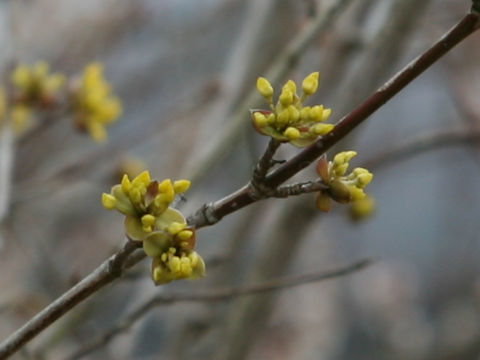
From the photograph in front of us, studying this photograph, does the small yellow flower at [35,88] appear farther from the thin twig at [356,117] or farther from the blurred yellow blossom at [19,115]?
the thin twig at [356,117]

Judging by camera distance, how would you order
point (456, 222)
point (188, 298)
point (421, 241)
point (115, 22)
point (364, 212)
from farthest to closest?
point (421, 241)
point (456, 222)
point (115, 22)
point (364, 212)
point (188, 298)

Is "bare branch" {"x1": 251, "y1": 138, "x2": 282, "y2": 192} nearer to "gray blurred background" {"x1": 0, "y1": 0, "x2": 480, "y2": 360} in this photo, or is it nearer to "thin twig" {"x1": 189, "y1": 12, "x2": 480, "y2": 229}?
"thin twig" {"x1": 189, "y1": 12, "x2": 480, "y2": 229}

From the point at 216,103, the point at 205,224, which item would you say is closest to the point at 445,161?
the point at 216,103

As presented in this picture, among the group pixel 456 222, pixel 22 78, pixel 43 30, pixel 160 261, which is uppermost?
pixel 43 30

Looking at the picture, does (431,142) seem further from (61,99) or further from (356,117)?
(356,117)

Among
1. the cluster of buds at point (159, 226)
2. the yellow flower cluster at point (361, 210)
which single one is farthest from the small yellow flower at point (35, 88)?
the cluster of buds at point (159, 226)

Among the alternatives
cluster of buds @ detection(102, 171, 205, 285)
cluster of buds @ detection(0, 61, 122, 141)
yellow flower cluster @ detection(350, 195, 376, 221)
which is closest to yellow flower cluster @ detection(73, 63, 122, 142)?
cluster of buds @ detection(0, 61, 122, 141)

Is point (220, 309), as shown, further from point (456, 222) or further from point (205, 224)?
point (456, 222)

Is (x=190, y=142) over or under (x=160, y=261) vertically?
over
